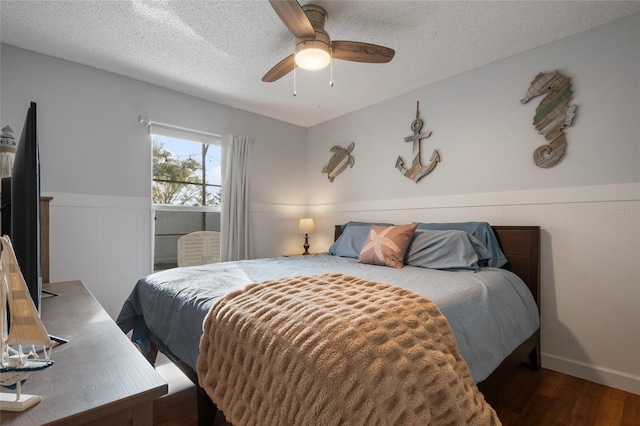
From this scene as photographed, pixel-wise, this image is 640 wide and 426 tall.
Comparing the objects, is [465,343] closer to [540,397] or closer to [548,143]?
[540,397]

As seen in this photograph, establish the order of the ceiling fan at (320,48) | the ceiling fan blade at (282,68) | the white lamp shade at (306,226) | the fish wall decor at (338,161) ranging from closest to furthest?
the ceiling fan at (320,48) < the ceiling fan blade at (282,68) < the fish wall decor at (338,161) < the white lamp shade at (306,226)

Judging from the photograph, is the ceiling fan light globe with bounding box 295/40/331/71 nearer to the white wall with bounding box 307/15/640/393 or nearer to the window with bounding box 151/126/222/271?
the white wall with bounding box 307/15/640/393

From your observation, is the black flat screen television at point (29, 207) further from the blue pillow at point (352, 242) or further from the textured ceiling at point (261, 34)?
the blue pillow at point (352, 242)

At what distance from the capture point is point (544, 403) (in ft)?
5.88

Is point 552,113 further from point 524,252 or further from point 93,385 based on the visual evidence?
point 93,385

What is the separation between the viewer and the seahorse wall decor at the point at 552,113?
2.20 meters

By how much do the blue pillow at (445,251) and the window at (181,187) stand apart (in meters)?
2.20

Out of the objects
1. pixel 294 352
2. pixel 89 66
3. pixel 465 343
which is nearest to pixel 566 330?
pixel 465 343

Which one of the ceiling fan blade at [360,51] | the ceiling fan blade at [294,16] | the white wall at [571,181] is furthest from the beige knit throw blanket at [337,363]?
the white wall at [571,181]

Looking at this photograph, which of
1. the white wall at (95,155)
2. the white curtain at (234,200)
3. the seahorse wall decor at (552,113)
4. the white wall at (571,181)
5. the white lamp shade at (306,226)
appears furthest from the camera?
the white lamp shade at (306,226)

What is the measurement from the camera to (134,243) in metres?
2.87

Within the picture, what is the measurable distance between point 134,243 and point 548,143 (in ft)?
11.6

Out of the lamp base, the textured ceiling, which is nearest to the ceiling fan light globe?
the textured ceiling

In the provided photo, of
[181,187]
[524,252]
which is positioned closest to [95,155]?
[181,187]
